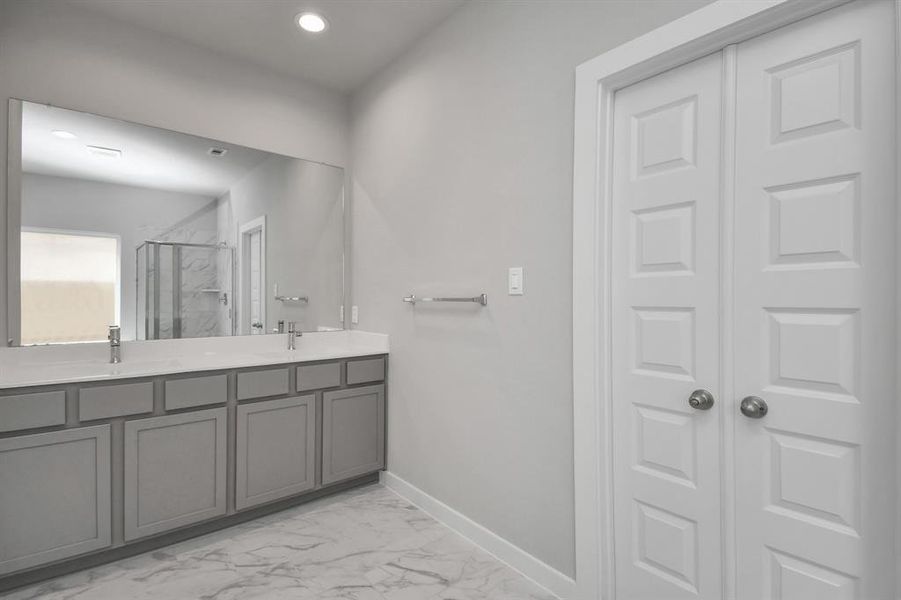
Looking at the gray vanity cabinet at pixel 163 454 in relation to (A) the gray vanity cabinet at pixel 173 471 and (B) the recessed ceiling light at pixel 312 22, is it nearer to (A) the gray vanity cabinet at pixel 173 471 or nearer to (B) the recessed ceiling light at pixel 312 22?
(A) the gray vanity cabinet at pixel 173 471

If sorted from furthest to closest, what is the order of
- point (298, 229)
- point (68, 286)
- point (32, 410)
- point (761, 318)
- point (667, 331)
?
1. point (298, 229)
2. point (68, 286)
3. point (32, 410)
4. point (667, 331)
5. point (761, 318)

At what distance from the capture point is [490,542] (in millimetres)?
2080

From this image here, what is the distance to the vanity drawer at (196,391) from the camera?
2070mm

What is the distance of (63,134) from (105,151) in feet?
0.56

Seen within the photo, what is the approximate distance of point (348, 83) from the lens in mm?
3039

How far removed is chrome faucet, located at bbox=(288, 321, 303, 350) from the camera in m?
2.88

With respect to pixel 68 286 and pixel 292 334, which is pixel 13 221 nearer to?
pixel 68 286

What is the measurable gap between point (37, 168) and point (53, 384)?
1.08 m

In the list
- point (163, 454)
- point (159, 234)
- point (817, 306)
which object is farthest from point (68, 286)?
point (817, 306)

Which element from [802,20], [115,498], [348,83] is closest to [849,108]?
[802,20]

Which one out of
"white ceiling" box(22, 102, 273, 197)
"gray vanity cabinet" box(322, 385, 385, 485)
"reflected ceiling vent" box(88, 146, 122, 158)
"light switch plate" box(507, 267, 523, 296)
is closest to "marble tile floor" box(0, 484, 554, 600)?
"gray vanity cabinet" box(322, 385, 385, 485)

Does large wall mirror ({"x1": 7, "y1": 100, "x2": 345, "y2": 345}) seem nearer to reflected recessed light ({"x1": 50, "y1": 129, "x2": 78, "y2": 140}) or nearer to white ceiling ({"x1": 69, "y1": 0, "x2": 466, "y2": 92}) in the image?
reflected recessed light ({"x1": 50, "y1": 129, "x2": 78, "y2": 140})

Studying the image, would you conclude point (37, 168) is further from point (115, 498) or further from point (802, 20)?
point (802, 20)

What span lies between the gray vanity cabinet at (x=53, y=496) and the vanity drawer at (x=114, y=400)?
0.06 metres
